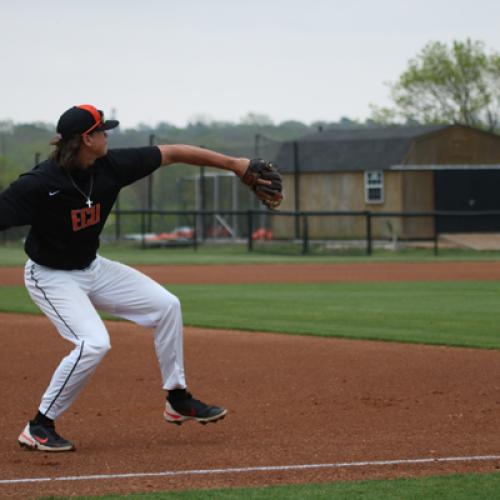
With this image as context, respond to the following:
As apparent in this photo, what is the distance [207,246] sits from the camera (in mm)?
35219

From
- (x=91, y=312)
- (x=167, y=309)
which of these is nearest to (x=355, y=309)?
(x=167, y=309)

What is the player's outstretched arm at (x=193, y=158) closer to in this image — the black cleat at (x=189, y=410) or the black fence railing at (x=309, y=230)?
the black cleat at (x=189, y=410)

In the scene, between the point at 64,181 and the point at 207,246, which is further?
the point at 207,246

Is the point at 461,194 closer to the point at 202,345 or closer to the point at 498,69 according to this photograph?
the point at 498,69

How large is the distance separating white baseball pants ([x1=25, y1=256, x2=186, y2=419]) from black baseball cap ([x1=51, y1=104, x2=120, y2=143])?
822 millimetres

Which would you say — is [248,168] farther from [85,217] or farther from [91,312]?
[91,312]

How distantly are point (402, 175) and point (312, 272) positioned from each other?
1663 cm

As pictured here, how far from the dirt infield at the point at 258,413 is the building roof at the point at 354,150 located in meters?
27.2

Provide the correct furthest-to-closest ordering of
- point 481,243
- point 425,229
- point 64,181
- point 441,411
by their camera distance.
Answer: point 425,229, point 481,243, point 441,411, point 64,181

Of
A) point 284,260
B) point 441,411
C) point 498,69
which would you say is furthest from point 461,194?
point 441,411

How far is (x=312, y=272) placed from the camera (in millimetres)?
22031

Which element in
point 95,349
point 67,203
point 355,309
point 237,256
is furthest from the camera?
point 237,256

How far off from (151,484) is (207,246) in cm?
3002

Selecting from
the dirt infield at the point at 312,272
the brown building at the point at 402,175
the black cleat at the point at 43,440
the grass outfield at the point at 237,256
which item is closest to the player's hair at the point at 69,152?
the black cleat at the point at 43,440
